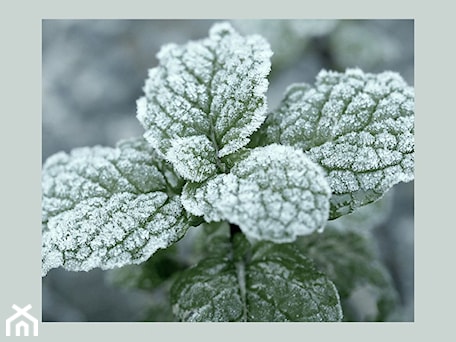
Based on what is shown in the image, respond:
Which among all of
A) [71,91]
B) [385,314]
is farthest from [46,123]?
[385,314]

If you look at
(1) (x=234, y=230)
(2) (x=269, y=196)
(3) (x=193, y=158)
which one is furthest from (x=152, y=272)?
(2) (x=269, y=196)

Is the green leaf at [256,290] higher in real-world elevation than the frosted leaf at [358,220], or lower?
lower

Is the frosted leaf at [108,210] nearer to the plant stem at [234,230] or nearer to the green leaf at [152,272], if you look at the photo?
the plant stem at [234,230]

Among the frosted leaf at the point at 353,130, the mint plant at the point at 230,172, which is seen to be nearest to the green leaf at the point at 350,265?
the mint plant at the point at 230,172

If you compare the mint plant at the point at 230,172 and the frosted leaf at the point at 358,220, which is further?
the frosted leaf at the point at 358,220

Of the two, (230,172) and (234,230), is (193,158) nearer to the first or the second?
(230,172)

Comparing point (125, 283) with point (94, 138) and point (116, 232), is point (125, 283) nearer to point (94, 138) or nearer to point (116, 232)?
point (116, 232)
